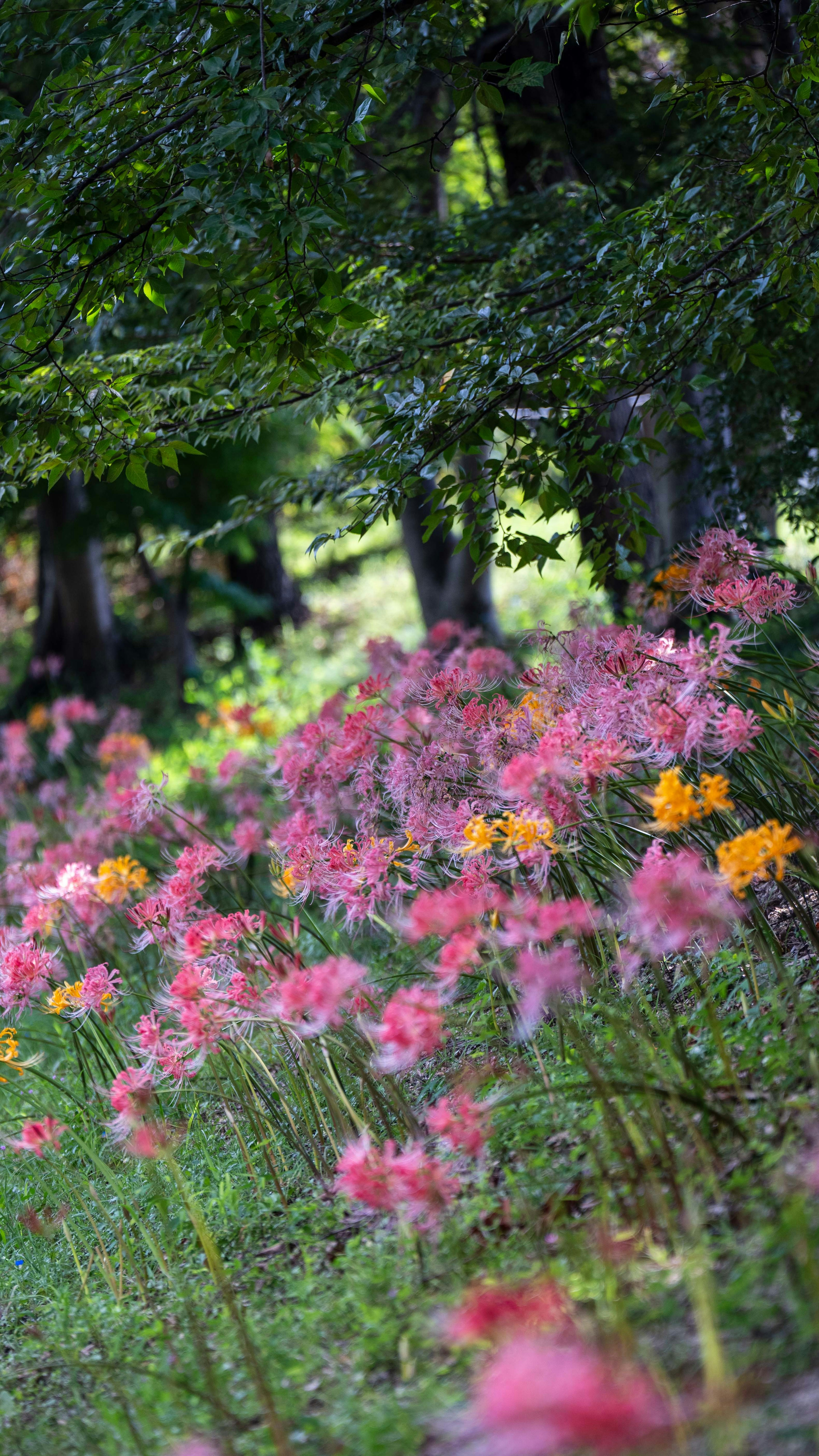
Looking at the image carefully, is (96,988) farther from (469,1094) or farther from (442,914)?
(442,914)

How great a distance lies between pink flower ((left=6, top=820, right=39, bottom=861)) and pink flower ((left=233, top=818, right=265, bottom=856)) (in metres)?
2.18

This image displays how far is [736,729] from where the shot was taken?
112 inches

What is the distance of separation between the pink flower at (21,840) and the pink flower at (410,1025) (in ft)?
15.2

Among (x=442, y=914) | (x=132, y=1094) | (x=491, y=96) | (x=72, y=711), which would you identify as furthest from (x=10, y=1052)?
(x=72, y=711)

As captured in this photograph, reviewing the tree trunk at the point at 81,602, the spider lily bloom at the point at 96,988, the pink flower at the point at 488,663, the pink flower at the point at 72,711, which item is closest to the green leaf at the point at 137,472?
the pink flower at the point at 488,663

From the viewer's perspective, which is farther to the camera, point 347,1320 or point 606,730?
point 606,730

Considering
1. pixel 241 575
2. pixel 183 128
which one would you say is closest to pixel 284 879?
pixel 183 128

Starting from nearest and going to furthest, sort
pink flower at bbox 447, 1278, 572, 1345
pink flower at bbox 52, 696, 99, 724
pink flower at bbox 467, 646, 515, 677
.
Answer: pink flower at bbox 447, 1278, 572, 1345 → pink flower at bbox 467, 646, 515, 677 → pink flower at bbox 52, 696, 99, 724

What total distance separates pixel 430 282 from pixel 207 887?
323 centimetres

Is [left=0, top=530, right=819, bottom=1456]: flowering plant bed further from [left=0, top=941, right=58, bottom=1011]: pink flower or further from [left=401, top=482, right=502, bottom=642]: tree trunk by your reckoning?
[left=401, top=482, right=502, bottom=642]: tree trunk

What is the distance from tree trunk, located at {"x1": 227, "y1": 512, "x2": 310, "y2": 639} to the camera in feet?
54.0

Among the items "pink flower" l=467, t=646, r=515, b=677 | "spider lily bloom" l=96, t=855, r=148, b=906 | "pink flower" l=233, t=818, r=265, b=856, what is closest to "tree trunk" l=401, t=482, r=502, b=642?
"pink flower" l=467, t=646, r=515, b=677

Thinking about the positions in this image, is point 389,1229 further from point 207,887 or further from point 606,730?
point 207,887

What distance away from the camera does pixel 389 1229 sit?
3.13 m
